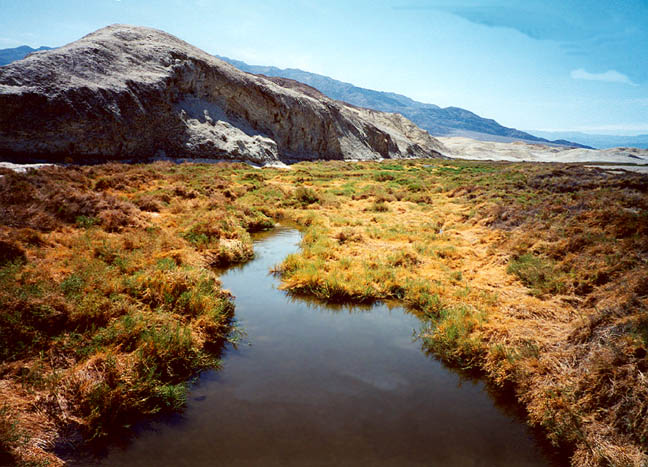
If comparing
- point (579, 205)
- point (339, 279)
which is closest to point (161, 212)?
point (339, 279)

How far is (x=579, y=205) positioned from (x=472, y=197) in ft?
25.2

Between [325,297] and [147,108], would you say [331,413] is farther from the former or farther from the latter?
[147,108]

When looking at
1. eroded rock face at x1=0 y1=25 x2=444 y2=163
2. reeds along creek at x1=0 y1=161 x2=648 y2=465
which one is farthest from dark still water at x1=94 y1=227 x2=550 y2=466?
eroded rock face at x1=0 y1=25 x2=444 y2=163

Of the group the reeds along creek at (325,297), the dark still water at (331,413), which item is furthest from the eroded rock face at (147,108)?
the dark still water at (331,413)

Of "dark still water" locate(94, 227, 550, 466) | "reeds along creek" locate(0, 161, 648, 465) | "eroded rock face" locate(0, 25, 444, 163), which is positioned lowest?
"dark still water" locate(94, 227, 550, 466)

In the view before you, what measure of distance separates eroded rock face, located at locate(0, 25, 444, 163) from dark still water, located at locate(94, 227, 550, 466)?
3006 cm

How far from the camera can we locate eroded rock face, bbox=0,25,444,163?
26375 millimetres

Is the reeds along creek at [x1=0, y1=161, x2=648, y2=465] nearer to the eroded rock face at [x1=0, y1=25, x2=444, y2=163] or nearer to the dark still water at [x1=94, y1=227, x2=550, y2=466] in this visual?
the dark still water at [x1=94, y1=227, x2=550, y2=466]

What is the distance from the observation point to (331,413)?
4.59m

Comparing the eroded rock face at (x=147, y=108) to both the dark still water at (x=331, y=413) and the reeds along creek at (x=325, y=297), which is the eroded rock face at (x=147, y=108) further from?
the dark still water at (x=331, y=413)

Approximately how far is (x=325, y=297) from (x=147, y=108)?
116 feet

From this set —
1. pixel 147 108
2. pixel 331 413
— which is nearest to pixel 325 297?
pixel 331 413

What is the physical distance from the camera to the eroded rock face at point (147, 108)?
26.4 m

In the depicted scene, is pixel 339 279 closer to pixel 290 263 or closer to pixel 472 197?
pixel 290 263
